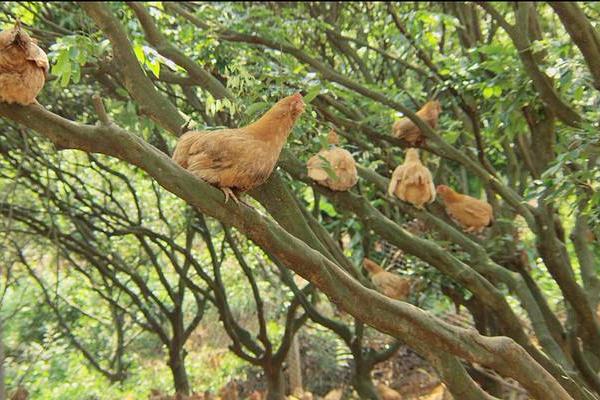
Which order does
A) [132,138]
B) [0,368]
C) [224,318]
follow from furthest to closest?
1. [224,318]
2. [0,368]
3. [132,138]

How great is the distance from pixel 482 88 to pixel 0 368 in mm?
3774

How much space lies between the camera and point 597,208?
12.2ft

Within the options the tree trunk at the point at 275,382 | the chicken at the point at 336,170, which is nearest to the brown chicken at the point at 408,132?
the chicken at the point at 336,170

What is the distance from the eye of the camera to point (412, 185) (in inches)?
203

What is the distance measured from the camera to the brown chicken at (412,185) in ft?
16.9

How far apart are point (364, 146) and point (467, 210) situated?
1.07 metres

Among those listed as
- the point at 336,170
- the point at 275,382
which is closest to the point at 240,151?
the point at 336,170

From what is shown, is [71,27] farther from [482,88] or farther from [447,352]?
[447,352]

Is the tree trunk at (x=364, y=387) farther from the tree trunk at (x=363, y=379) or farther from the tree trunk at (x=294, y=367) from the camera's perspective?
the tree trunk at (x=294, y=367)

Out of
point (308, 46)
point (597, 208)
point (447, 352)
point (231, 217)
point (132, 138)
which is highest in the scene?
point (308, 46)

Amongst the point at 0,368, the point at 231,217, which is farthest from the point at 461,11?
the point at 0,368

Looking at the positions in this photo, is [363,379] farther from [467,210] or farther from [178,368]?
Answer: [467,210]

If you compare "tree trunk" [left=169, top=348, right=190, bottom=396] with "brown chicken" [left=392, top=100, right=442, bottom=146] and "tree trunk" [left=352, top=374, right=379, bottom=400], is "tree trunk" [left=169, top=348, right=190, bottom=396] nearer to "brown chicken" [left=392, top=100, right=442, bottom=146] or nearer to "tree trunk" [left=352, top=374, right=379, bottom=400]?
"tree trunk" [left=352, top=374, right=379, bottom=400]

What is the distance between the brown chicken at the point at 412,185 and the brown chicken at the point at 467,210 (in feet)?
2.61
